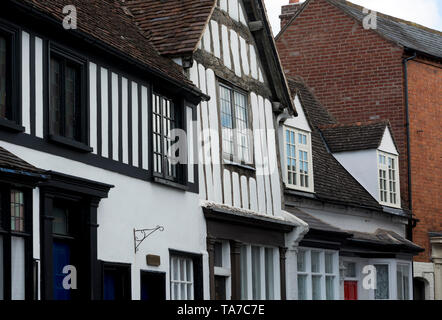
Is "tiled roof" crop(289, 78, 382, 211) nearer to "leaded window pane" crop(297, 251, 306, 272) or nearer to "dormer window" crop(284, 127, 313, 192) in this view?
"dormer window" crop(284, 127, 313, 192)

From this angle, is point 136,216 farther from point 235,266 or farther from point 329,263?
point 329,263

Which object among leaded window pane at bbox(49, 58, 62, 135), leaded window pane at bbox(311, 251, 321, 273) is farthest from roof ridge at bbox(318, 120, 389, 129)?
leaded window pane at bbox(49, 58, 62, 135)

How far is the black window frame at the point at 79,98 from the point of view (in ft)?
53.8

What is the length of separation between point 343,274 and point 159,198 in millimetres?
9749

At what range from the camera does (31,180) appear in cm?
1491

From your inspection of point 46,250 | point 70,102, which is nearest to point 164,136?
point 70,102

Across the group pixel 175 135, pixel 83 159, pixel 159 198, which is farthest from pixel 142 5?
pixel 83 159

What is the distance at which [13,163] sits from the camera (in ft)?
47.7

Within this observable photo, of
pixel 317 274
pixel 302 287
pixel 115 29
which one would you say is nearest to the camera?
pixel 115 29

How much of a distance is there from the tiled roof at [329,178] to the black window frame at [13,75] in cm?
1268

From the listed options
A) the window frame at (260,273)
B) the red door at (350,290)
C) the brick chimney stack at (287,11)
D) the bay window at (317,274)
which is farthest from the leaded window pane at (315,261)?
the brick chimney stack at (287,11)

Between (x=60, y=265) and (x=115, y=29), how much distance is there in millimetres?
5195

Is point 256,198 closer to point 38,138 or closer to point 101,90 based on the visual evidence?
point 101,90

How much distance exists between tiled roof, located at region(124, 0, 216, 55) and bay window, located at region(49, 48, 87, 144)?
4082 millimetres
